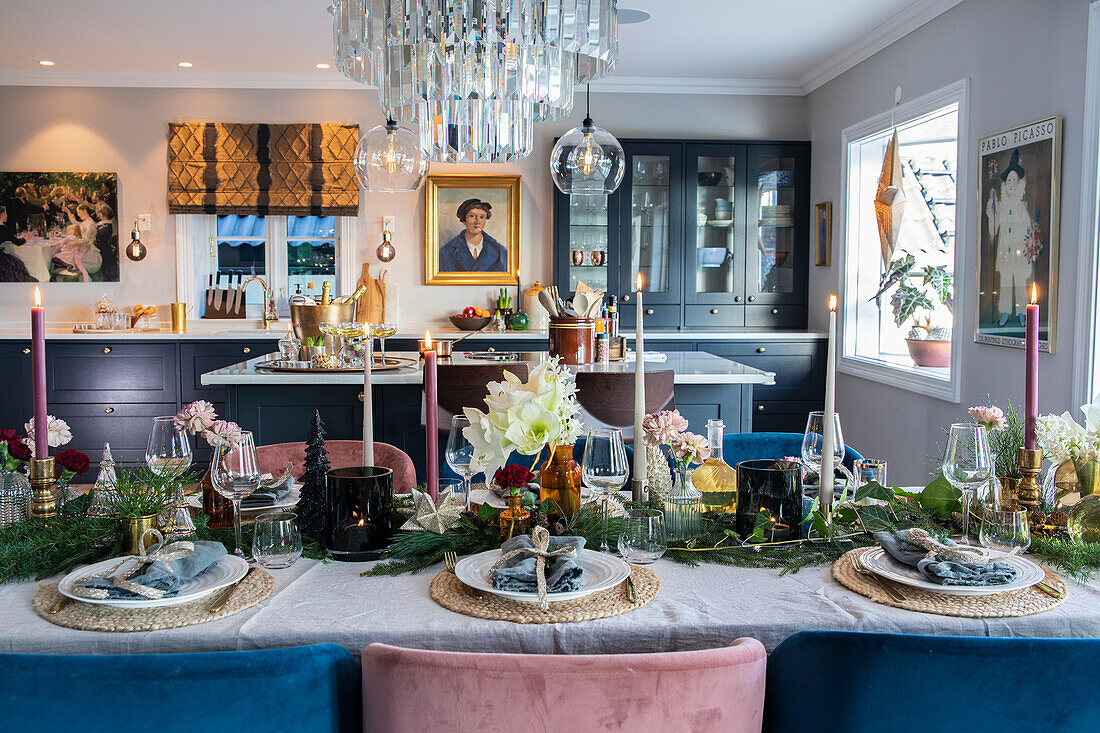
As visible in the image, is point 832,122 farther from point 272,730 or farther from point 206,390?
point 272,730

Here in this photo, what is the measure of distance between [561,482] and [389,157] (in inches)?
67.3

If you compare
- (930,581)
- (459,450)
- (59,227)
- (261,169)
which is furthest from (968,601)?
(59,227)

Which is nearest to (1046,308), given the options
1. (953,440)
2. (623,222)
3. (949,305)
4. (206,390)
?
(949,305)

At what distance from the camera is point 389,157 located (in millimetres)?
2850

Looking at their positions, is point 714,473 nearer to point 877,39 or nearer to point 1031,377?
point 1031,377

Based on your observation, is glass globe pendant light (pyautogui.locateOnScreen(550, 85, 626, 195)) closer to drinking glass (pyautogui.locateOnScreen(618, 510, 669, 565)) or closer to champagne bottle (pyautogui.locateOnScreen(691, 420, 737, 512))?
champagne bottle (pyautogui.locateOnScreen(691, 420, 737, 512))

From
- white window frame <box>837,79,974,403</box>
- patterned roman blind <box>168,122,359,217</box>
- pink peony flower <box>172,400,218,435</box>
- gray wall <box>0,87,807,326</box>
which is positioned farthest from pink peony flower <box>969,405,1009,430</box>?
patterned roman blind <box>168,122,359,217</box>

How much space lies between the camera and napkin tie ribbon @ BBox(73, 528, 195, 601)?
1.15m

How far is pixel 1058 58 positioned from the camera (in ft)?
10.5

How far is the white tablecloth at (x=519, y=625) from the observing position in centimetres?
109

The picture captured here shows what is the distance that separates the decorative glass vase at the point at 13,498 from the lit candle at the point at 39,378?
0.07 meters

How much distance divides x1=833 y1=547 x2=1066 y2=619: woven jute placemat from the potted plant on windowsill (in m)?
3.29

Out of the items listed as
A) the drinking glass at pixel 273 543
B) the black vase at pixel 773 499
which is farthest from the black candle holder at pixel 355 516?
the black vase at pixel 773 499

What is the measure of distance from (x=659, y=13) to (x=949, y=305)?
2.04 m
